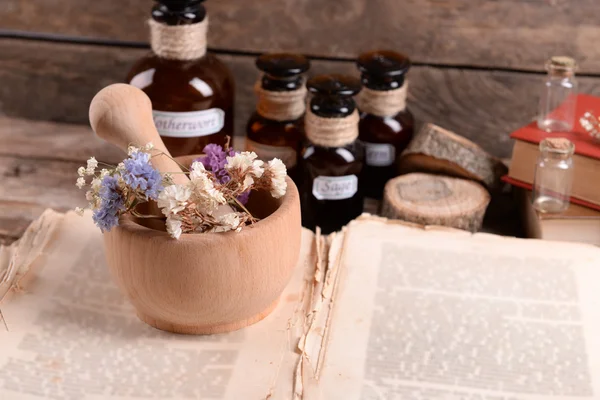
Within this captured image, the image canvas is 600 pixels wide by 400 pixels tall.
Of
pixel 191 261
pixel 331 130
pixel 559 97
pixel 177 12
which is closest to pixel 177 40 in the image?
pixel 177 12

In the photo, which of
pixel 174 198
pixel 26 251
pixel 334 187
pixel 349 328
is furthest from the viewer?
pixel 334 187

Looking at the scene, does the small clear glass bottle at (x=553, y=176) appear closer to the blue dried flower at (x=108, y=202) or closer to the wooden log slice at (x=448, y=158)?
the wooden log slice at (x=448, y=158)

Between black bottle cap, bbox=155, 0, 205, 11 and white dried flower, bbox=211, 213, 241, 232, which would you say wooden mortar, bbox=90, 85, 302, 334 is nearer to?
white dried flower, bbox=211, 213, 241, 232

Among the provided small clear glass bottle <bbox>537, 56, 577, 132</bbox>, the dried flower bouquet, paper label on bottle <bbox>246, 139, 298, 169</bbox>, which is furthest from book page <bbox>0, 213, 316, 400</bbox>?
small clear glass bottle <bbox>537, 56, 577, 132</bbox>

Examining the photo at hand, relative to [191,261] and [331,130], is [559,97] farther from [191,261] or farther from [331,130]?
[191,261]

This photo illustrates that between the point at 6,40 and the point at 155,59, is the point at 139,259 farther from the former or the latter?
the point at 6,40
